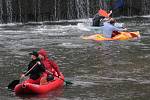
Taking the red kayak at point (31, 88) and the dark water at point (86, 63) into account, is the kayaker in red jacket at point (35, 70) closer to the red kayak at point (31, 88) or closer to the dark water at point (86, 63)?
the red kayak at point (31, 88)

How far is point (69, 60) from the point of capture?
69.2 feet

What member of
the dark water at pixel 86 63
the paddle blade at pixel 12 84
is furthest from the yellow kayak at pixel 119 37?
the paddle blade at pixel 12 84

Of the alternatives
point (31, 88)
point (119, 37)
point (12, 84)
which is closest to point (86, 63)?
point (12, 84)

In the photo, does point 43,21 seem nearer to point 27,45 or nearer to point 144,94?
point 27,45

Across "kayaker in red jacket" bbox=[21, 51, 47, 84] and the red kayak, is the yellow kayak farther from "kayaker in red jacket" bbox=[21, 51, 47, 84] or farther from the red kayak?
"kayaker in red jacket" bbox=[21, 51, 47, 84]

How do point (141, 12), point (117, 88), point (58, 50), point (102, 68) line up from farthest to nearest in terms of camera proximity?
point (141, 12) < point (58, 50) < point (102, 68) < point (117, 88)

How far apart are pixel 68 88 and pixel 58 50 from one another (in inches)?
375

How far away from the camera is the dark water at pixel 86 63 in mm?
14477

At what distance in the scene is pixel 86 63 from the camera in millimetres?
20188

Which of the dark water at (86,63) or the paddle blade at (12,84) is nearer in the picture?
the dark water at (86,63)

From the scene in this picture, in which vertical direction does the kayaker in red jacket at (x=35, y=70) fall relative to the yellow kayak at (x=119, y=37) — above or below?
above

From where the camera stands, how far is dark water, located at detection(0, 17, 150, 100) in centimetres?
1448

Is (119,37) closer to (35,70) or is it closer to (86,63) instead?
(86,63)

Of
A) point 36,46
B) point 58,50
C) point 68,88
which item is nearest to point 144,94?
point 68,88
